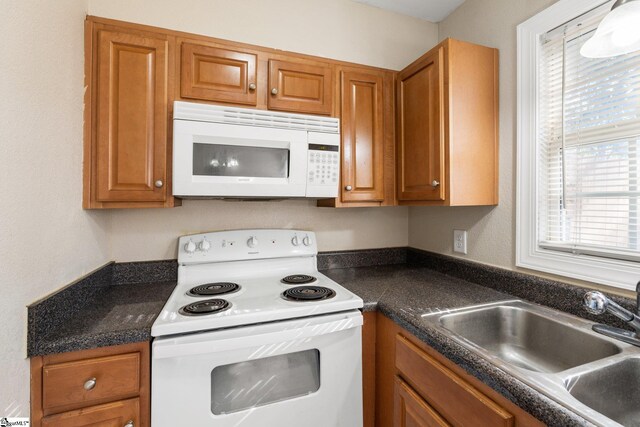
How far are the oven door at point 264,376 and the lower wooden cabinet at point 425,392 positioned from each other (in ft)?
0.39

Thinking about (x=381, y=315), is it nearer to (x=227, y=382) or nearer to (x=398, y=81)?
(x=227, y=382)

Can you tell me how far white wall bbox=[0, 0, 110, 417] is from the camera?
2.67 ft

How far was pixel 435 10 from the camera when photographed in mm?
1881

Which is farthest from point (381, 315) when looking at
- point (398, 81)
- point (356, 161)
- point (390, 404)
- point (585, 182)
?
point (398, 81)

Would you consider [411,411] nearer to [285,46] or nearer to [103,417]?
[103,417]

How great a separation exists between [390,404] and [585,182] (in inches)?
48.1

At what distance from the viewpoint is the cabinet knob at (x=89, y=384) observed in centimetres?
95

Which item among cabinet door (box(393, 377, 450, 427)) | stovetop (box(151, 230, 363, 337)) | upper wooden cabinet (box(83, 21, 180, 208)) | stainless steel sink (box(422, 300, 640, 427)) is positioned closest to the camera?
stainless steel sink (box(422, 300, 640, 427))

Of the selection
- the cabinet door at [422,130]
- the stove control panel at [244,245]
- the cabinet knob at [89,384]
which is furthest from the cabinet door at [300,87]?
the cabinet knob at [89,384]

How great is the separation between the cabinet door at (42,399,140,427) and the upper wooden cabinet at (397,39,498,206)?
5.00ft

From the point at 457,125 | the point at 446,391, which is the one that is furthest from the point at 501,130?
the point at 446,391

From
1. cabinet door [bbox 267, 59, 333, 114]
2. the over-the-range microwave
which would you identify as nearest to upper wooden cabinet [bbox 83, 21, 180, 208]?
the over-the-range microwave

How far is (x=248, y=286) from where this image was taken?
148cm

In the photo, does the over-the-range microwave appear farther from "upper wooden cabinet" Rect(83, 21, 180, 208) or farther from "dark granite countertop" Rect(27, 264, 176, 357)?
"dark granite countertop" Rect(27, 264, 176, 357)
